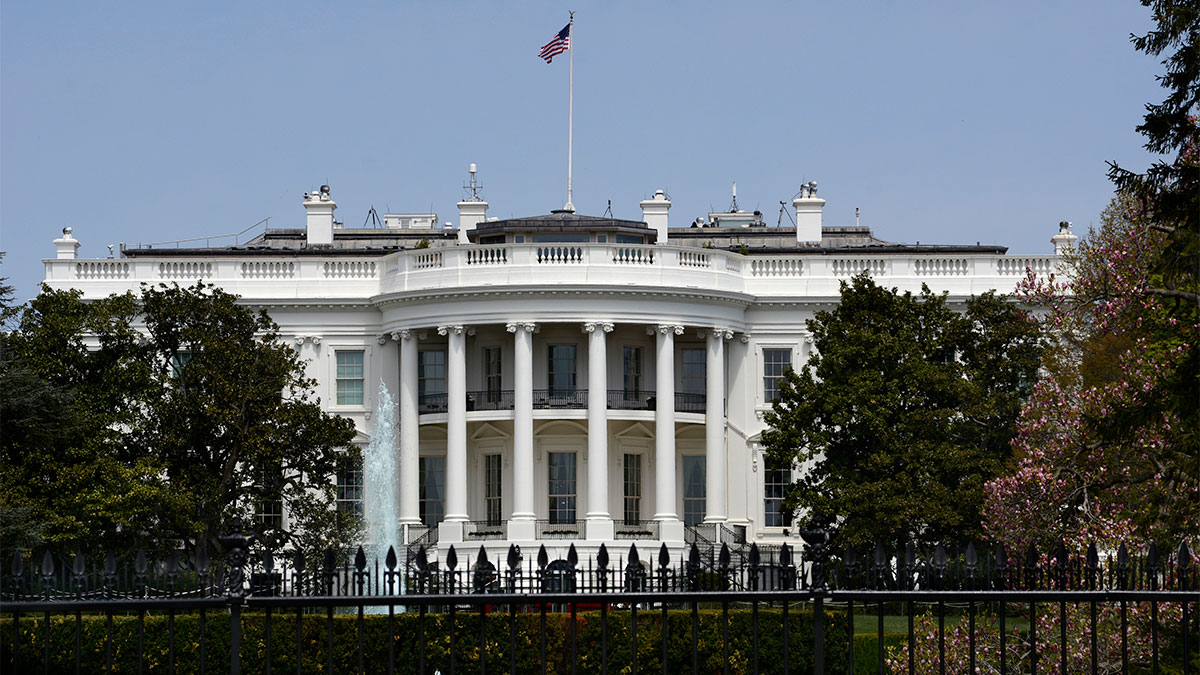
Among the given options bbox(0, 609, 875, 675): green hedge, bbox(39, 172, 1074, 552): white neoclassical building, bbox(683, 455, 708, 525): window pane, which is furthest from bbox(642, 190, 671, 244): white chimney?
bbox(0, 609, 875, 675): green hedge

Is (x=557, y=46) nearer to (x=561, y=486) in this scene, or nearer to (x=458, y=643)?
(x=561, y=486)

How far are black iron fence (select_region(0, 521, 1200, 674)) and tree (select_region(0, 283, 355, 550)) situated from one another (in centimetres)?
840

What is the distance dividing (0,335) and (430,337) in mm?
19779

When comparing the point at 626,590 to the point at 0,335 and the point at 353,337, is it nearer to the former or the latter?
the point at 0,335

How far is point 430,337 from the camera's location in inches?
2304

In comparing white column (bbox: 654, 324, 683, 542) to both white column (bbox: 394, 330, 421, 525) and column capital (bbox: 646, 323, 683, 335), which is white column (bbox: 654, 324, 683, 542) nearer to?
column capital (bbox: 646, 323, 683, 335)

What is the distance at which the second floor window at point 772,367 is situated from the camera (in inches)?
2311

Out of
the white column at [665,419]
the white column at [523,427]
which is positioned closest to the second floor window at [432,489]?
the white column at [523,427]

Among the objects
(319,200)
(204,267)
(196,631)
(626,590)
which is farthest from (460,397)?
(626,590)

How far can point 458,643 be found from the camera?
35438mm

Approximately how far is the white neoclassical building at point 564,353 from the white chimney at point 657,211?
2888 millimetres

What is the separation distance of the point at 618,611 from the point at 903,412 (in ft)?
49.9

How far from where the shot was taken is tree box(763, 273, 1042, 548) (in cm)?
4578

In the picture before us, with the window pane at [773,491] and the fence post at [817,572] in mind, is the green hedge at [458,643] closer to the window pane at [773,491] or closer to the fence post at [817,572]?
the fence post at [817,572]
